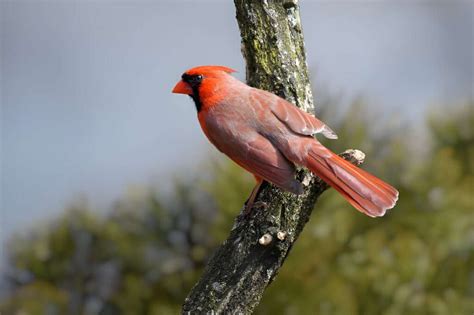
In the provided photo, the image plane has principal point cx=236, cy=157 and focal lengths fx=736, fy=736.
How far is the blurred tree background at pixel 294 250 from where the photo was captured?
3490 mm

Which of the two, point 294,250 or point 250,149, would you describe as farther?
point 294,250

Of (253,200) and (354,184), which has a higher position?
(354,184)

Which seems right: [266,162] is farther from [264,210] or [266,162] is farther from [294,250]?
[294,250]

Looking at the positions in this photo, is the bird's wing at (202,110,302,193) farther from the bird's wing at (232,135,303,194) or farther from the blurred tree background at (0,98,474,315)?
the blurred tree background at (0,98,474,315)

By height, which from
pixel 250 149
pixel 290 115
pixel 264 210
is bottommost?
pixel 264 210

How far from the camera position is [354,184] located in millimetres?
1908

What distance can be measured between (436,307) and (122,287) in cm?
156

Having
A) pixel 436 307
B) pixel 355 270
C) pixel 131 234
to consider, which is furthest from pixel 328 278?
pixel 131 234

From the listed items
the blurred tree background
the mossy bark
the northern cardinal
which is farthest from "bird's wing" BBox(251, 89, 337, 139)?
the blurred tree background

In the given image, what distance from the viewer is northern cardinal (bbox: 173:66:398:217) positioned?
6.25ft

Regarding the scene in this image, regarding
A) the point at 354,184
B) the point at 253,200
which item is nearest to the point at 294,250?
the point at 253,200

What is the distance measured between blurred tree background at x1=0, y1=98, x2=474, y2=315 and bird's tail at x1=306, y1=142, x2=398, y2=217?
1532 mm

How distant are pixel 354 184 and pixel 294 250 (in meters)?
1.57

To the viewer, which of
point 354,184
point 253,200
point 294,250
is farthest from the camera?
point 294,250
